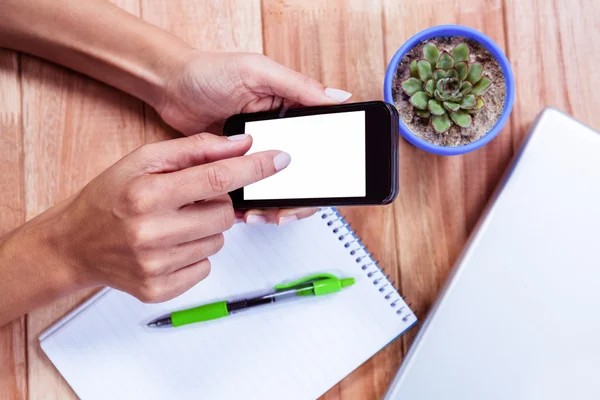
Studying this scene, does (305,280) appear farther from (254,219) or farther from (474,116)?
(474,116)

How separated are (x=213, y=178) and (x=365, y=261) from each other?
27 cm

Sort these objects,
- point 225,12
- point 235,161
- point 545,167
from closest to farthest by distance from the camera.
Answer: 1. point 235,161
2. point 545,167
3. point 225,12

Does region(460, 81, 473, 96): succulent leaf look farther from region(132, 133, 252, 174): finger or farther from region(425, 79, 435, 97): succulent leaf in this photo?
region(132, 133, 252, 174): finger

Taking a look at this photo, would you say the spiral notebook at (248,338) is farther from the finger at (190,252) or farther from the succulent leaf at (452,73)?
the succulent leaf at (452,73)

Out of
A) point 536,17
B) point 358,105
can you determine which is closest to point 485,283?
point 358,105

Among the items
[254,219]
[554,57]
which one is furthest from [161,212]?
[554,57]

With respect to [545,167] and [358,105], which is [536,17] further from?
[358,105]

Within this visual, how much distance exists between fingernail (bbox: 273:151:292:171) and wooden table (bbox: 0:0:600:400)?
0.63ft

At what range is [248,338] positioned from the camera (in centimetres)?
64

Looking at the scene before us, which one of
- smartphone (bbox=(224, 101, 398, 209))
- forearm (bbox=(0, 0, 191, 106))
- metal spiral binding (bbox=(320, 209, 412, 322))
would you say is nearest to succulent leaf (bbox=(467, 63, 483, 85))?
smartphone (bbox=(224, 101, 398, 209))

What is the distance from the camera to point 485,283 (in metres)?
0.58

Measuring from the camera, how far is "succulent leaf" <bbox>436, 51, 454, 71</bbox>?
1.83 feet

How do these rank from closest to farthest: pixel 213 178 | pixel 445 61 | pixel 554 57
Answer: pixel 213 178
pixel 445 61
pixel 554 57

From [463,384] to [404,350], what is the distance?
0.09 meters
